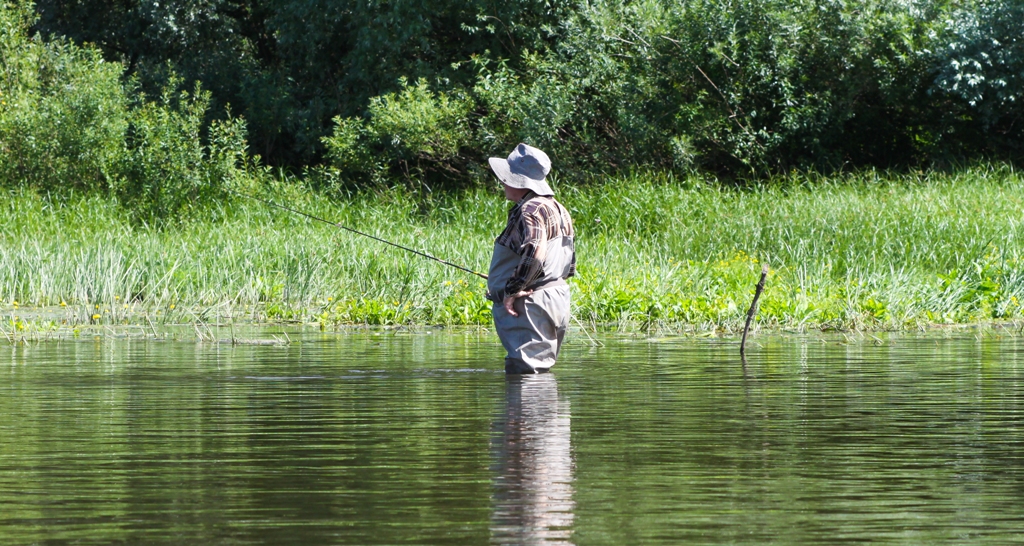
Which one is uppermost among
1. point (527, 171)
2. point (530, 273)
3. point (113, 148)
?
point (113, 148)

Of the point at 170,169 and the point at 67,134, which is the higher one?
the point at 67,134

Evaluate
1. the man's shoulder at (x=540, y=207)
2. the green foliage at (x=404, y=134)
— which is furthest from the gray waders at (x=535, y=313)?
the green foliage at (x=404, y=134)

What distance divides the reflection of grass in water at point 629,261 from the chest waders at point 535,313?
4.02 meters

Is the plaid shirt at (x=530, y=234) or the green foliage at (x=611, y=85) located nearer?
the plaid shirt at (x=530, y=234)

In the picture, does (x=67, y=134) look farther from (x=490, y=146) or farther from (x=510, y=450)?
(x=510, y=450)

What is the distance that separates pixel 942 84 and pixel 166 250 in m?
10.8

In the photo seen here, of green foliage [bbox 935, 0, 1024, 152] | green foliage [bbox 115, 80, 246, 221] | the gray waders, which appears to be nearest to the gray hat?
the gray waders

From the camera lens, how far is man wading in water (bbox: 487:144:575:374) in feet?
26.6

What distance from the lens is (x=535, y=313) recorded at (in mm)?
8203

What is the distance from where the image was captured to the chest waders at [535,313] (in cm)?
820

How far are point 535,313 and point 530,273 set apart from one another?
27 centimetres

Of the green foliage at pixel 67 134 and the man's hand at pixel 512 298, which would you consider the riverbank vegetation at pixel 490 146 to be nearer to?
the green foliage at pixel 67 134

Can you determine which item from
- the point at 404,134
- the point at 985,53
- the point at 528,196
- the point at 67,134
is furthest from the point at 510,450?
the point at 67,134

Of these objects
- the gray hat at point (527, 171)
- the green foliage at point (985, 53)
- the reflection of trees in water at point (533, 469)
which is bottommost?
the reflection of trees in water at point (533, 469)
